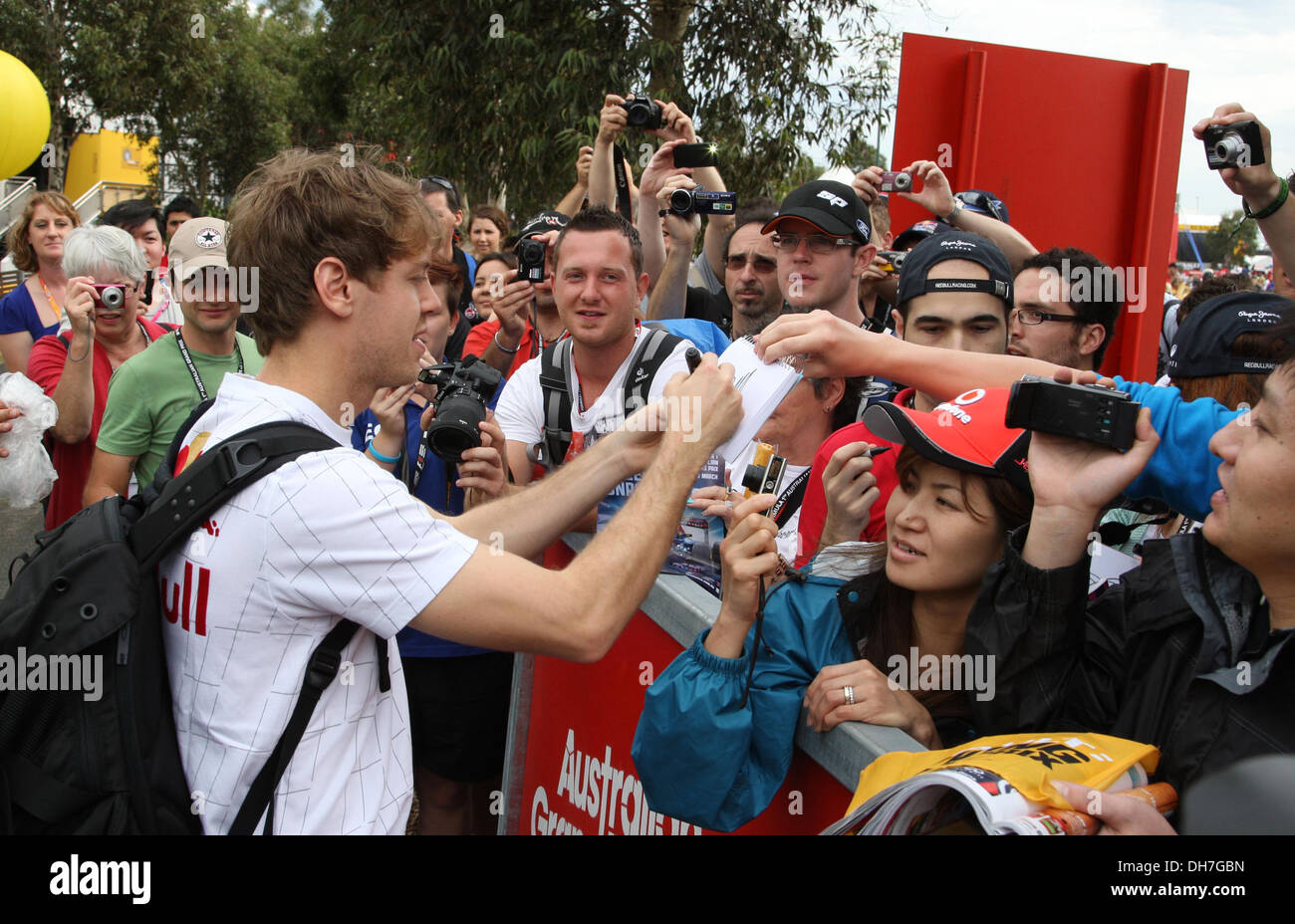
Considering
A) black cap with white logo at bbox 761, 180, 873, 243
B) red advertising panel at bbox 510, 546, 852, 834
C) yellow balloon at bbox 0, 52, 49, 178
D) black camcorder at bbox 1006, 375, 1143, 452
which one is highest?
yellow balloon at bbox 0, 52, 49, 178

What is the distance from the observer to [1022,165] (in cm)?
502

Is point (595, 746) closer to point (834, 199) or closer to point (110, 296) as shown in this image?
point (834, 199)

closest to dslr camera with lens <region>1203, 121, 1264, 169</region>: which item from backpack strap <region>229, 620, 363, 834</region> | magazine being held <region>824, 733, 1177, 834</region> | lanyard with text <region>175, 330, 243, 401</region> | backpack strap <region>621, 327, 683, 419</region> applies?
backpack strap <region>621, 327, 683, 419</region>

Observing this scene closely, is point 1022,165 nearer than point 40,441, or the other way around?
point 40,441

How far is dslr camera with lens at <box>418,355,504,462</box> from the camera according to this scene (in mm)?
2922

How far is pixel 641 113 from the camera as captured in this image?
16.6 ft

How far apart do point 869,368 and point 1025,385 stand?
0.50 m

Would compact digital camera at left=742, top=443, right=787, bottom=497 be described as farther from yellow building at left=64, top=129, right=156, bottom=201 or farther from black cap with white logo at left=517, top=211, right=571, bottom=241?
yellow building at left=64, top=129, right=156, bottom=201

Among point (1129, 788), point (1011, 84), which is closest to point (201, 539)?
point (1129, 788)

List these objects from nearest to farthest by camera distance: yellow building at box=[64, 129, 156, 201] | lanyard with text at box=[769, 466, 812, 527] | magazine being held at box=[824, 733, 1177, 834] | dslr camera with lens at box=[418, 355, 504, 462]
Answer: magazine being held at box=[824, 733, 1177, 834] < dslr camera with lens at box=[418, 355, 504, 462] < lanyard with text at box=[769, 466, 812, 527] < yellow building at box=[64, 129, 156, 201]

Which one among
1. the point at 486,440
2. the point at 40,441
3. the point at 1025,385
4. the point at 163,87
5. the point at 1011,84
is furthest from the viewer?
the point at 163,87

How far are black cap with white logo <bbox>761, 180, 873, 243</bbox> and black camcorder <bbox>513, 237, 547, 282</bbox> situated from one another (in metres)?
1.20
